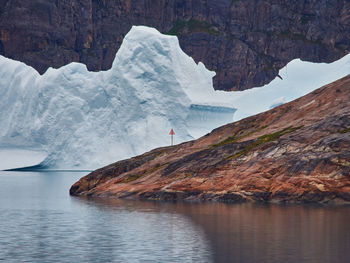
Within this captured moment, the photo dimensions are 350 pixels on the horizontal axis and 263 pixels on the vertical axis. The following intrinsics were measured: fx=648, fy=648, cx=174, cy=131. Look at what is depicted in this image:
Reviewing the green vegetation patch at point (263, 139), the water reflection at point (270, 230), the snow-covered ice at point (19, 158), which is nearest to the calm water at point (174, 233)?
the water reflection at point (270, 230)

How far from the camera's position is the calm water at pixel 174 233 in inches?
869

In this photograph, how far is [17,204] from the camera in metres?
46.3

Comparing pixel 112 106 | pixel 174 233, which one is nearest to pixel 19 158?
pixel 112 106

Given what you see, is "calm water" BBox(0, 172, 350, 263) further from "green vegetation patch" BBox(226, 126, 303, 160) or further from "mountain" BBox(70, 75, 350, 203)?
"green vegetation patch" BBox(226, 126, 303, 160)

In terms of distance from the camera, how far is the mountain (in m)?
44.1

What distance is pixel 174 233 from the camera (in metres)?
27.8

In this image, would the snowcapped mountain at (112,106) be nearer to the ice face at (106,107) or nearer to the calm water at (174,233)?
the ice face at (106,107)

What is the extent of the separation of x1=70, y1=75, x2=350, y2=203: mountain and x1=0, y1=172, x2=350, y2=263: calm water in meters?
4.20

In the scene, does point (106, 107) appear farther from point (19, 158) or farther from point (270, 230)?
point (270, 230)

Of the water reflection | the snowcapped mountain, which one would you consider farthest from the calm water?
the snowcapped mountain

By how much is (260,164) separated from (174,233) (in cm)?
1965

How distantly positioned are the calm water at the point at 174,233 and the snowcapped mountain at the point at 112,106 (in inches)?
1665

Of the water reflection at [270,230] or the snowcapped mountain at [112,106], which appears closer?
the water reflection at [270,230]

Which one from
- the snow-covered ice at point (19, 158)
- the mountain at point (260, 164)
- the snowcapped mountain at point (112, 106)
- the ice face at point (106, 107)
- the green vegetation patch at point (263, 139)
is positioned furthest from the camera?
the snow-covered ice at point (19, 158)
